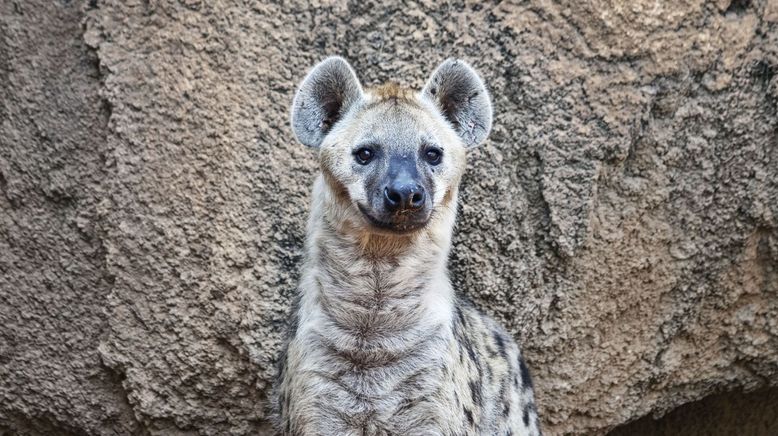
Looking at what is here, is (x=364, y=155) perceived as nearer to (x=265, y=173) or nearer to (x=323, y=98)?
(x=323, y=98)

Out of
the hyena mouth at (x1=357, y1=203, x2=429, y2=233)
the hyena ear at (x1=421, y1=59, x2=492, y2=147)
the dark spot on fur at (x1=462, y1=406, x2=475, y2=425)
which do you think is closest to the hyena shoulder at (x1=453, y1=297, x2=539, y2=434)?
the dark spot on fur at (x1=462, y1=406, x2=475, y2=425)

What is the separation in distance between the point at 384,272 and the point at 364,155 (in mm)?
353

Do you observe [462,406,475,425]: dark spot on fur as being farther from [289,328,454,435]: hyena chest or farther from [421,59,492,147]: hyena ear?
[421,59,492,147]: hyena ear

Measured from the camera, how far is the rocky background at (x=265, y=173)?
3518 mm

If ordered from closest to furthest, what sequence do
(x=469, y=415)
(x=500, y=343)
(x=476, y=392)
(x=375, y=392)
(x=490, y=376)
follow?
(x=375, y=392) < (x=469, y=415) < (x=476, y=392) < (x=490, y=376) < (x=500, y=343)

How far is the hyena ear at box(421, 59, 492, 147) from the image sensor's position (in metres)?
3.19

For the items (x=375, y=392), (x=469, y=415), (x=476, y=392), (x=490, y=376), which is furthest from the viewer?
(x=490, y=376)

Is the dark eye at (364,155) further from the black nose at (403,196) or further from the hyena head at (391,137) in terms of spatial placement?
the black nose at (403,196)

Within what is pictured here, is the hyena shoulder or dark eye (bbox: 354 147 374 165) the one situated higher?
dark eye (bbox: 354 147 374 165)

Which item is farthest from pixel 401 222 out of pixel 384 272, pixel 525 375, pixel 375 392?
pixel 525 375

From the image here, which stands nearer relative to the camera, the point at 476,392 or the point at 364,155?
the point at 364,155

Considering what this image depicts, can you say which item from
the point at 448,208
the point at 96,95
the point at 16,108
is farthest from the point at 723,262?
the point at 16,108

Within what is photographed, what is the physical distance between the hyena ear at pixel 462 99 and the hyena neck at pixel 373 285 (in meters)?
0.32

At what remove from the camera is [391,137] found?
304 centimetres
